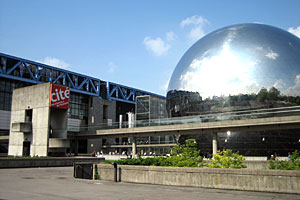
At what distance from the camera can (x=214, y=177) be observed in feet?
43.7

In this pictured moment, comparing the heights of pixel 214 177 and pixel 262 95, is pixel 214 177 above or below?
below

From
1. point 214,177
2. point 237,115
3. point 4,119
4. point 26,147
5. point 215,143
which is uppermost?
point 4,119

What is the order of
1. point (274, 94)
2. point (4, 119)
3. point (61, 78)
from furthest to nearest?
point (61, 78) → point (4, 119) → point (274, 94)

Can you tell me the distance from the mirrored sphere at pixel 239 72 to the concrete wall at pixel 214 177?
50.4 feet

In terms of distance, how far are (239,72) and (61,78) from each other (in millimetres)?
56998

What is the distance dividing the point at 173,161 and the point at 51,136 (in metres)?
33.0

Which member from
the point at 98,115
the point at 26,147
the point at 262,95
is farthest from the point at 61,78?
the point at 262,95

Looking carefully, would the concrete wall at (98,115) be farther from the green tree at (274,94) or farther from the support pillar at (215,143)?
the green tree at (274,94)

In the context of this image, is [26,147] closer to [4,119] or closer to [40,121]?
[40,121]

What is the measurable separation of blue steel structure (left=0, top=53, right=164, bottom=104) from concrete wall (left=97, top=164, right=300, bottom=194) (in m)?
55.4

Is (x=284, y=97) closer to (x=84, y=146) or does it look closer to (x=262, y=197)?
(x=262, y=197)

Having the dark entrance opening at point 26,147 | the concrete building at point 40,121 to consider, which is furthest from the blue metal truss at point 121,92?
the dark entrance opening at point 26,147

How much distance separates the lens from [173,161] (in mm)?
16047

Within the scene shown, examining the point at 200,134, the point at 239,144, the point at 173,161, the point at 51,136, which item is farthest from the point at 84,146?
the point at 173,161
